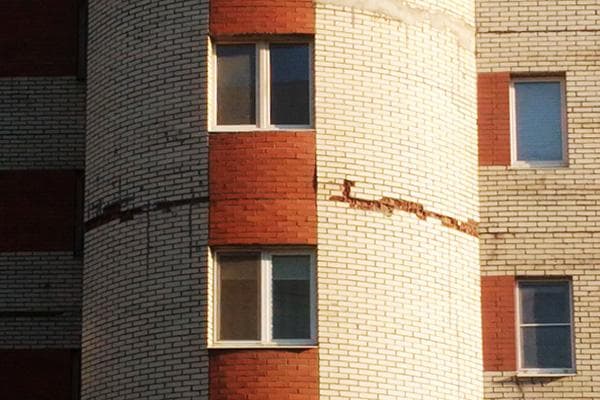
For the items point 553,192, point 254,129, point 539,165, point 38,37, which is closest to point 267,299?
point 254,129

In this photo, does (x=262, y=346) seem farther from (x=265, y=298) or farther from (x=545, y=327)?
(x=545, y=327)

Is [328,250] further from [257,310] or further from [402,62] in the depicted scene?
[402,62]

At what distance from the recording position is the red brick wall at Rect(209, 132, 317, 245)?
67.6ft

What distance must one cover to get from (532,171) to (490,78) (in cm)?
142

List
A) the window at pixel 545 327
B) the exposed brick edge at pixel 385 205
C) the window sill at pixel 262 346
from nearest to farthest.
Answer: the window sill at pixel 262 346
the exposed brick edge at pixel 385 205
the window at pixel 545 327

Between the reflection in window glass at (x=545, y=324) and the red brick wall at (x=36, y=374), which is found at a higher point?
the reflection in window glass at (x=545, y=324)

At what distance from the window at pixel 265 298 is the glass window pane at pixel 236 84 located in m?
1.80

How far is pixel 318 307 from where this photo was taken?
66.9 feet

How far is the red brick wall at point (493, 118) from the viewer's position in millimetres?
22906

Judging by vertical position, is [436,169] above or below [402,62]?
below

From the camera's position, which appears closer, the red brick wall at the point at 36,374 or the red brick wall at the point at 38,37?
the red brick wall at the point at 36,374

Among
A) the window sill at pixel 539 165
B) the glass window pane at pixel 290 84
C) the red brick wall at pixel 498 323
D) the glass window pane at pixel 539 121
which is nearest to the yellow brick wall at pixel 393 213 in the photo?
the glass window pane at pixel 290 84

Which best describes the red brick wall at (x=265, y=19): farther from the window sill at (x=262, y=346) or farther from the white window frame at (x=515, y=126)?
the window sill at (x=262, y=346)

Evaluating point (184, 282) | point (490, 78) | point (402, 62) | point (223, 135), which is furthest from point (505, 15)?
point (184, 282)
